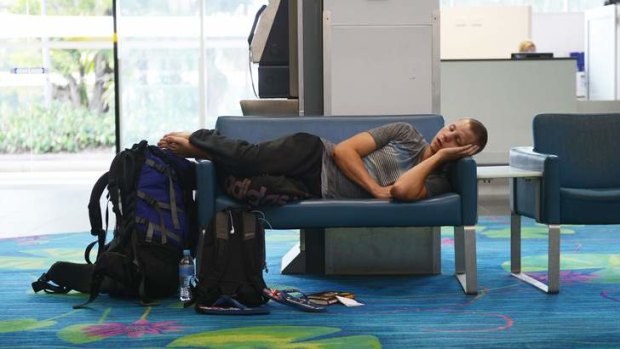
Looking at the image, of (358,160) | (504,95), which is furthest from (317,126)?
(504,95)

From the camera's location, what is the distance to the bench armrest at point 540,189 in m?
4.15

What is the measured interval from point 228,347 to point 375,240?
1.73 m

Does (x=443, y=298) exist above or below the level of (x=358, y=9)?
below

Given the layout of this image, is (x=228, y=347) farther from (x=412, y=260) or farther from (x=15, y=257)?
(x=15, y=257)

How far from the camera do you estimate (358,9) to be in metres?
4.88

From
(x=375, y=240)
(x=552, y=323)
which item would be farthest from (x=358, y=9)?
(x=552, y=323)

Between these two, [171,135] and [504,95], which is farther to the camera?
[504,95]

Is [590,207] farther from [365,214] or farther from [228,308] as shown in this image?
[228,308]

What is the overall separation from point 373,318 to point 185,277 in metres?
0.83

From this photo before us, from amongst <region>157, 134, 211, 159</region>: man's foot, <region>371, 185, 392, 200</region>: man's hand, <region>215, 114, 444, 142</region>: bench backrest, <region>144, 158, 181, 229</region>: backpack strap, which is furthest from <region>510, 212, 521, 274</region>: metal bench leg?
<region>144, 158, 181, 229</region>: backpack strap

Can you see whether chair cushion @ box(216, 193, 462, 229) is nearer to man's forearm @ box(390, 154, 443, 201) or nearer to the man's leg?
man's forearm @ box(390, 154, 443, 201)

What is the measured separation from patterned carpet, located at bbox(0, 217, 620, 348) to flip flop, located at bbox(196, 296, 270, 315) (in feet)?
0.12

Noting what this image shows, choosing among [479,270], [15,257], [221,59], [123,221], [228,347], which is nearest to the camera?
[228,347]

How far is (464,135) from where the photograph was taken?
4.17m
